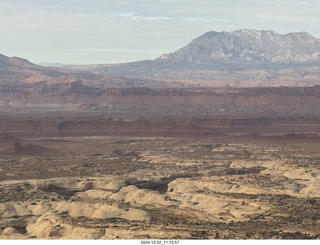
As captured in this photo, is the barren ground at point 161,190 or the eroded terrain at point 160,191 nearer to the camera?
the eroded terrain at point 160,191

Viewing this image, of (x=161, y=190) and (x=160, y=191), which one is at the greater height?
(x=160, y=191)

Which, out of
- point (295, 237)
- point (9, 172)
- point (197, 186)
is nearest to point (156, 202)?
point (197, 186)

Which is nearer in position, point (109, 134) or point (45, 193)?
point (45, 193)

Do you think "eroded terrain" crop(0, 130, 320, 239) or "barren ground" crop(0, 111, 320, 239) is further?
"barren ground" crop(0, 111, 320, 239)

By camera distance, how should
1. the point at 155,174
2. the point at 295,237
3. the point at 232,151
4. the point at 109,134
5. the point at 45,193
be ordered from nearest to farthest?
the point at 295,237 < the point at 45,193 < the point at 155,174 < the point at 232,151 < the point at 109,134

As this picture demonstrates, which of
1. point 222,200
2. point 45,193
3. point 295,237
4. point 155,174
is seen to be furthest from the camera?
point 155,174

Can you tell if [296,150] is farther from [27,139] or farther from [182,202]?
[182,202]

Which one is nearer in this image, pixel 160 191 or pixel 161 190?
pixel 160 191
